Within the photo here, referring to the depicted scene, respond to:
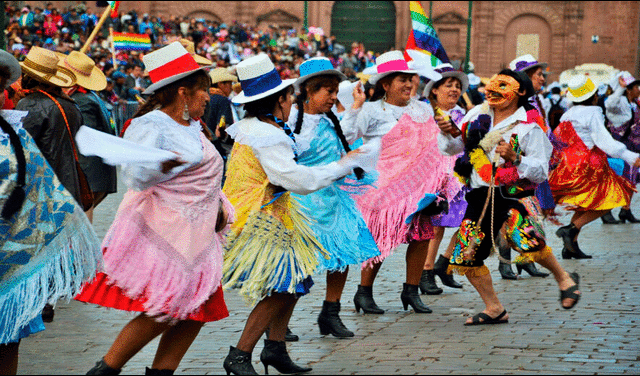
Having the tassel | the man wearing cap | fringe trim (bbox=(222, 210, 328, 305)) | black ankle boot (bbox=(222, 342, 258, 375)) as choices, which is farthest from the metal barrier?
the tassel

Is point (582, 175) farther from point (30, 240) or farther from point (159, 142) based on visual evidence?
point (30, 240)

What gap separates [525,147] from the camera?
6707 mm

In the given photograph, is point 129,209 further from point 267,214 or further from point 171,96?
point 267,214

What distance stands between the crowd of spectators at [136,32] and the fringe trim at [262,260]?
37.2 ft

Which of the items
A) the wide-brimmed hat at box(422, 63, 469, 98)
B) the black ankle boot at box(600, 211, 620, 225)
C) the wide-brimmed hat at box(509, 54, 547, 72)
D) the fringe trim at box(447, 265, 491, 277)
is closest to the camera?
the fringe trim at box(447, 265, 491, 277)

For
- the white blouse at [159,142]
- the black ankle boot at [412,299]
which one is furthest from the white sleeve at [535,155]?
the white blouse at [159,142]

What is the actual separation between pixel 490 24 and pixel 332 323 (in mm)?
48474

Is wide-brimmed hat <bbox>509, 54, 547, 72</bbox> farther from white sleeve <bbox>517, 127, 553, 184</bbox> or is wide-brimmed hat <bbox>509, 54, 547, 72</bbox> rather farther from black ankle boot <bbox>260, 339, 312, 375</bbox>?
black ankle boot <bbox>260, 339, 312, 375</bbox>

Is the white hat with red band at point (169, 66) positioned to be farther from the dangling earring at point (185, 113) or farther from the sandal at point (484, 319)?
the sandal at point (484, 319)

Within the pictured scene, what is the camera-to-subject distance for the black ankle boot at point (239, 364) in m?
5.27

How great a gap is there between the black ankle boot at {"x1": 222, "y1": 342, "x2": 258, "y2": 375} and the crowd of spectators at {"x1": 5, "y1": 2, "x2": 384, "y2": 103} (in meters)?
11.5

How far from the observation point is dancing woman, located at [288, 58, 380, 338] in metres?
5.84

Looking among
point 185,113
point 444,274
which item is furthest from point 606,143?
point 185,113

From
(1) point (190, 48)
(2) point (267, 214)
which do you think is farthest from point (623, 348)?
(1) point (190, 48)
